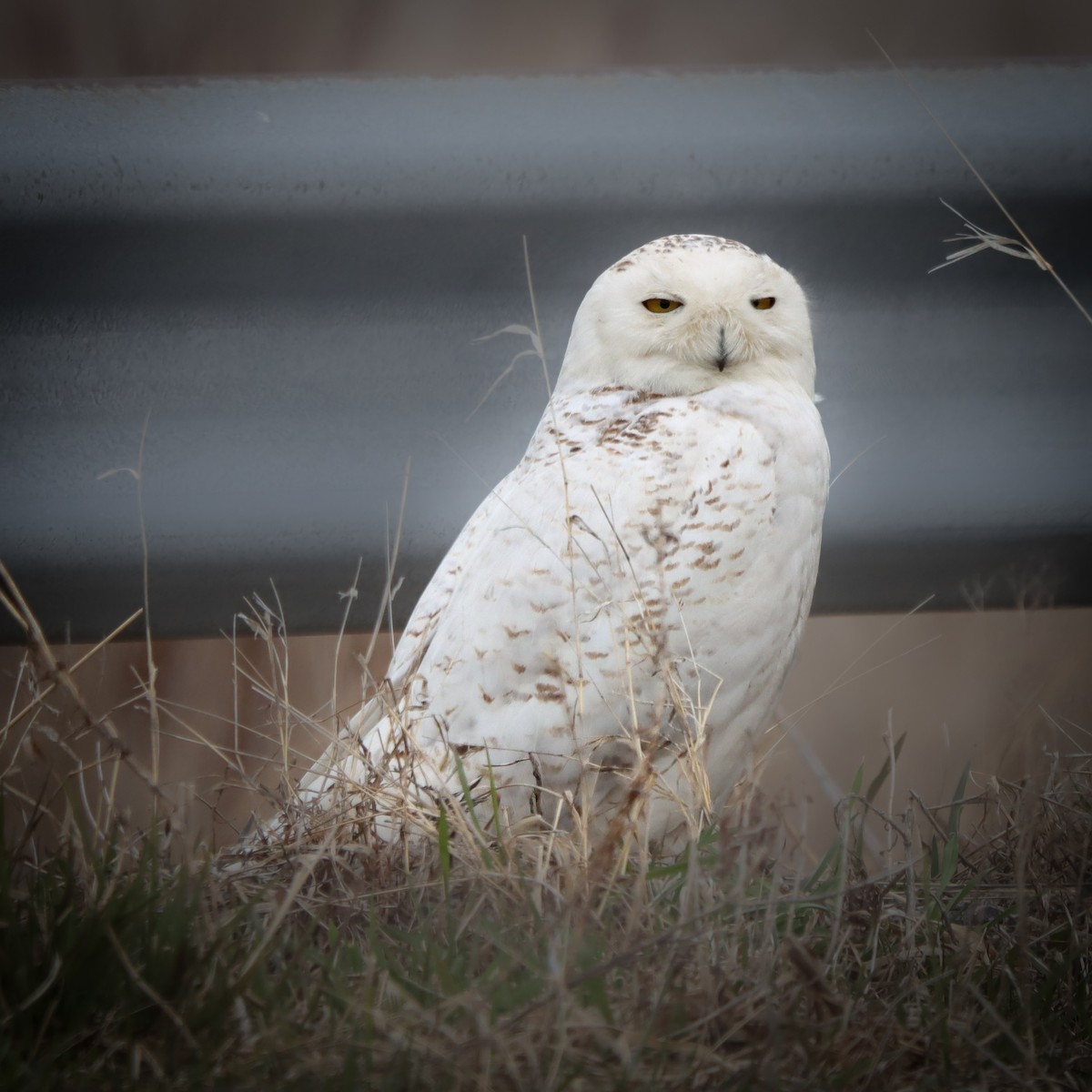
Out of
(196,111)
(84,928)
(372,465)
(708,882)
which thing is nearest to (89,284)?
(196,111)

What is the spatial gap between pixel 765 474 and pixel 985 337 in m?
0.49

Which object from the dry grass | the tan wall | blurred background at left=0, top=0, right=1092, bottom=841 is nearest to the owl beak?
the tan wall

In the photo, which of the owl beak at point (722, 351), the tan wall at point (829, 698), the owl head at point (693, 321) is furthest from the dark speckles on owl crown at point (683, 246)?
the tan wall at point (829, 698)

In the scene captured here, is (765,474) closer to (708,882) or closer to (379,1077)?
(708,882)

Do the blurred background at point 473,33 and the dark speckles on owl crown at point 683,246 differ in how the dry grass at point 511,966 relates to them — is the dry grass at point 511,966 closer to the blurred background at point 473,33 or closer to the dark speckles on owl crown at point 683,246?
the dark speckles on owl crown at point 683,246

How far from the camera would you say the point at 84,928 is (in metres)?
1.15

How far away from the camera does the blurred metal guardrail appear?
1.83m

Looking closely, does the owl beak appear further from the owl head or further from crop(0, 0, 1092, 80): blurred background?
crop(0, 0, 1092, 80): blurred background

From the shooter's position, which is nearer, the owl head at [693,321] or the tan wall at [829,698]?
the owl head at [693,321]

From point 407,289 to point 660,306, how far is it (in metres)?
0.48

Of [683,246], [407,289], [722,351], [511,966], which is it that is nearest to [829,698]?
[722,351]

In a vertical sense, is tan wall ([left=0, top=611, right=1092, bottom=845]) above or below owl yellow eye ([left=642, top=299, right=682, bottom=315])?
below

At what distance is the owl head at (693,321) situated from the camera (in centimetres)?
197

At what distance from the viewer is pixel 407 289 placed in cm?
191
